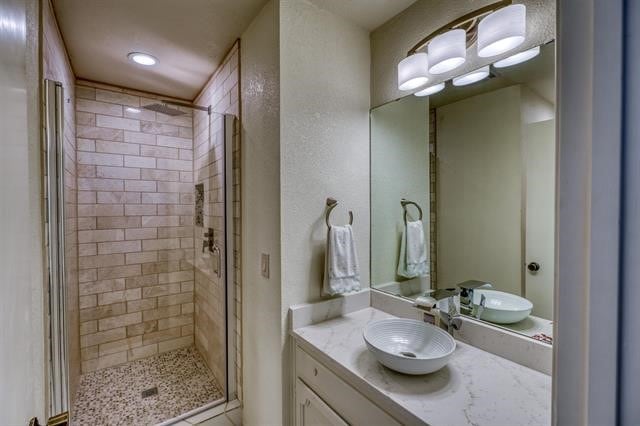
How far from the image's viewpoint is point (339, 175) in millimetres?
1592

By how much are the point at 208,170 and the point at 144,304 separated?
134 cm

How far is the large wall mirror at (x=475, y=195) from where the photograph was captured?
110cm

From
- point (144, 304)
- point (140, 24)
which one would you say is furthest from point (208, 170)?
point (144, 304)

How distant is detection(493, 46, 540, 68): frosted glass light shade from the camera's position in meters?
1.08

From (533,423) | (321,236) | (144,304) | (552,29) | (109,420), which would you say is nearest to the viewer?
(533,423)

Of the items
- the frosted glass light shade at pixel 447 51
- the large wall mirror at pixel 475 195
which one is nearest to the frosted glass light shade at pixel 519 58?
the large wall mirror at pixel 475 195

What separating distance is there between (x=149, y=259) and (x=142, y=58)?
160 centimetres

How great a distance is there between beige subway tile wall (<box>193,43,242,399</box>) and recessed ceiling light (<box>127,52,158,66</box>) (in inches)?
16.4

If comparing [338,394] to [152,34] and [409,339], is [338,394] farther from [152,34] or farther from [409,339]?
[152,34]

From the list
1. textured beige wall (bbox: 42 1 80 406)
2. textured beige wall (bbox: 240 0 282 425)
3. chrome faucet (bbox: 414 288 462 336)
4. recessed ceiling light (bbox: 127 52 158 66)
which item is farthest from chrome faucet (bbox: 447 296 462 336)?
recessed ceiling light (bbox: 127 52 158 66)

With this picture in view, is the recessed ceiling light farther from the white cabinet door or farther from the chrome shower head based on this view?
the white cabinet door

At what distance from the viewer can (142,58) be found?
196 cm

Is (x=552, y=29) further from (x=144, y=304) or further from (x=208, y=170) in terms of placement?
(x=144, y=304)

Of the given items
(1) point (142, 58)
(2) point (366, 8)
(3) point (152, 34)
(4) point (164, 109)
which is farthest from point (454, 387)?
(4) point (164, 109)
